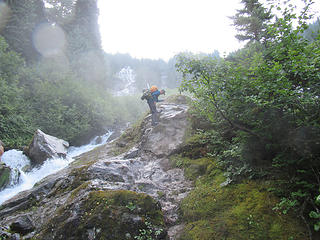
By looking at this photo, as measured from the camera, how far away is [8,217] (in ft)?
17.9

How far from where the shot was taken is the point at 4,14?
21531 millimetres

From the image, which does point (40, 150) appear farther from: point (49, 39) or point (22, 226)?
point (49, 39)

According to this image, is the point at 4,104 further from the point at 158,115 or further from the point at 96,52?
the point at 96,52

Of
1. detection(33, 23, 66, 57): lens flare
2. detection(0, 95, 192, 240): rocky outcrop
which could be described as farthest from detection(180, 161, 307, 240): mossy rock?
detection(33, 23, 66, 57): lens flare

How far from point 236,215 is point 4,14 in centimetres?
2980

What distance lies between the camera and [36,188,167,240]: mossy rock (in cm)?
358

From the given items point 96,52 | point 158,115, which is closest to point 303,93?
point 158,115

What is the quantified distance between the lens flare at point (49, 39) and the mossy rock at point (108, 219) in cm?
2905

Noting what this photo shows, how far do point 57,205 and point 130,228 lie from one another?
8.82ft

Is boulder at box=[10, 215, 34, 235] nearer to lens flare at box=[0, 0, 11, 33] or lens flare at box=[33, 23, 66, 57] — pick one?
lens flare at box=[0, 0, 11, 33]

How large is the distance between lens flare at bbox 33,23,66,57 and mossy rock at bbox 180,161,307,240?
30364 millimetres

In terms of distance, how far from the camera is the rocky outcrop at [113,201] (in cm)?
368

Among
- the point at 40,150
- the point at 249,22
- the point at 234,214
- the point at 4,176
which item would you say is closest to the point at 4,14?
the point at 40,150

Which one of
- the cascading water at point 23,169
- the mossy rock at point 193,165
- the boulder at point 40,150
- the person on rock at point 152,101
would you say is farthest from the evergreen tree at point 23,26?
the mossy rock at point 193,165
